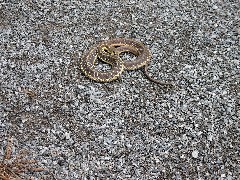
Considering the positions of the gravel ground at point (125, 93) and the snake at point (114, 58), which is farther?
the snake at point (114, 58)

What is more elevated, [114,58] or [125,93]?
[114,58]

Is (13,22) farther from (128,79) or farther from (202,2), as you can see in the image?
(202,2)

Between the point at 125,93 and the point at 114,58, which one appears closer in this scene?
the point at 125,93

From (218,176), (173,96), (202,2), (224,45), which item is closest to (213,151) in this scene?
(218,176)

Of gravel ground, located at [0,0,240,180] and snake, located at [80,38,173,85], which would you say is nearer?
gravel ground, located at [0,0,240,180]
